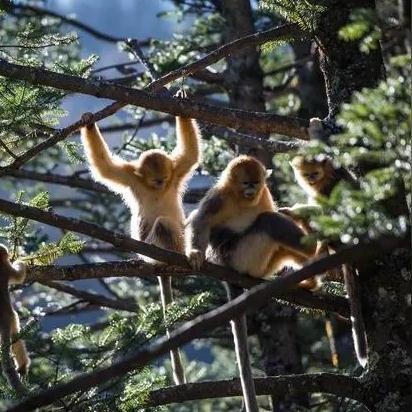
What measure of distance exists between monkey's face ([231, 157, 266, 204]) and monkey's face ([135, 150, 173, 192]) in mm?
1544

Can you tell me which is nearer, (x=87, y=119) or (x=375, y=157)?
(x=375, y=157)

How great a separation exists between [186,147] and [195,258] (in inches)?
91.0

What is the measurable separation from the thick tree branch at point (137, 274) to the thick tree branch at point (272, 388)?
433 mm

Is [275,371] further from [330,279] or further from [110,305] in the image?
[330,279]

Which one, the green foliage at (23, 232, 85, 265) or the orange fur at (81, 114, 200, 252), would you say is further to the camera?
the orange fur at (81, 114, 200, 252)

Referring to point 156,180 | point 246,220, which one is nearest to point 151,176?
point 156,180

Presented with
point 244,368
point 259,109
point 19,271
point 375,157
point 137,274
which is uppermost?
point 259,109

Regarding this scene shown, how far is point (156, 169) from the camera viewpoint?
30.5ft

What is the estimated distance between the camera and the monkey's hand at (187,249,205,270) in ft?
21.3

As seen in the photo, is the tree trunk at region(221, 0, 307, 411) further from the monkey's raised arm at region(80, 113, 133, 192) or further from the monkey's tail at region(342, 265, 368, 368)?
the monkey's tail at region(342, 265, 368, 368)

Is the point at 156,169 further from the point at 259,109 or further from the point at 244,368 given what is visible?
the point at 244,368

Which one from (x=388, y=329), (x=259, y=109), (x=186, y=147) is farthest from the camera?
(x=259, y=109)

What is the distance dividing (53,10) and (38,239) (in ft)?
13.7

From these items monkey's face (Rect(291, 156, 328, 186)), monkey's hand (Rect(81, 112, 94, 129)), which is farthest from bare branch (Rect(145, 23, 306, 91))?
monkey's face (Rect(291, 156, 328, 186))
